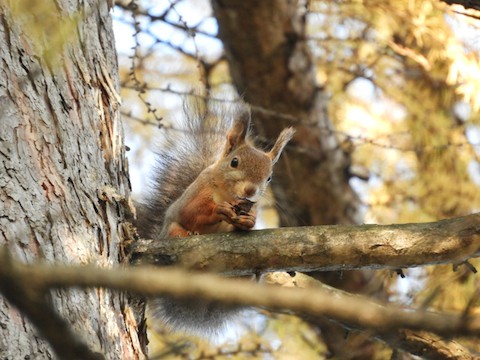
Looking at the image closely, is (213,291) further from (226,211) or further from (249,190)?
(249,190)

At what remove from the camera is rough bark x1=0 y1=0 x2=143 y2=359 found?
4.83ft

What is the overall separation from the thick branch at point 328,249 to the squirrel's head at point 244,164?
0.49 m

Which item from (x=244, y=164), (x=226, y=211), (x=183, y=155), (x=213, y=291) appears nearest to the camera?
(x=213, y=291)

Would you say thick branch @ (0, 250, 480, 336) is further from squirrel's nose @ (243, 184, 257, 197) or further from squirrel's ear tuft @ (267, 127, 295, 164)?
squirrel's ear tuft @ (267, 127, 295, 164)

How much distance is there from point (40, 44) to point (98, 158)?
304 millimetres

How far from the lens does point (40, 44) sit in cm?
170

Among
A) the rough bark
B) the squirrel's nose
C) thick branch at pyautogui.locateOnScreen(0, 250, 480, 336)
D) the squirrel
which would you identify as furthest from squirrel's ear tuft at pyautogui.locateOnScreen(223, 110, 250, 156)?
thick branch at pyautogui.locateOnScreen(0, 250, 480, 336)

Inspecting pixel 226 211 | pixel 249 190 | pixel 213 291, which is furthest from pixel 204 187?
pixel 213 291

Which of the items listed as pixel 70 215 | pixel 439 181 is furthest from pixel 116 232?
pixel 439 181

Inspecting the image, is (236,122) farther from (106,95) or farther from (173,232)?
(106,95)

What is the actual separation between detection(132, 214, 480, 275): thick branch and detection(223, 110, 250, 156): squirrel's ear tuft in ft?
2.75

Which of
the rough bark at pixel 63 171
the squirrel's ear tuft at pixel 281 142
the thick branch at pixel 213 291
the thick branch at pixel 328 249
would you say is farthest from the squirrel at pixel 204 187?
the thick branch at pixel 213 291

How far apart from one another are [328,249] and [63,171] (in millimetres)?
647

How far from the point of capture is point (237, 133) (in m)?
2.59
